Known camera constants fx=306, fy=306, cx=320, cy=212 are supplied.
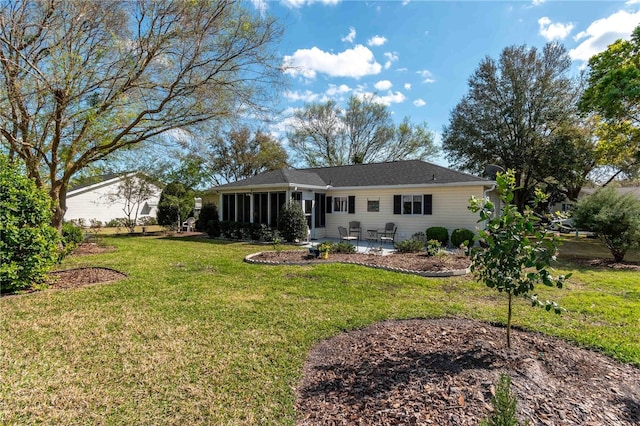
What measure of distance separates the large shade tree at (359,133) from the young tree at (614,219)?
783 inches

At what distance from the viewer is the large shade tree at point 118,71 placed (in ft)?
27.0

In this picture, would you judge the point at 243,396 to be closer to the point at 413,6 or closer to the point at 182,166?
the point at 413,6

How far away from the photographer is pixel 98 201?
23609 mm

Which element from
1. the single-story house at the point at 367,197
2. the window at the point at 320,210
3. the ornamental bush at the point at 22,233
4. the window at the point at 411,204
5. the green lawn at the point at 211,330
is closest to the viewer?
the green lawn at the point at 211,330

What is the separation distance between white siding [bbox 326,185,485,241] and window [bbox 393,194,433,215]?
0.50ft

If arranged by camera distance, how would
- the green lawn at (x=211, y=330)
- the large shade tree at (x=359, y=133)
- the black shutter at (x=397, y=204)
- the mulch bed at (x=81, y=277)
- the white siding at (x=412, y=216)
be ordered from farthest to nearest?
the large shade tree at (x=359, y=133)
the black shutter at (x=397, y=204)
the white siding at (x=412, y=216)
the mulch bed at (x=81, y=277)
the green lawn at (x=211, y=330)

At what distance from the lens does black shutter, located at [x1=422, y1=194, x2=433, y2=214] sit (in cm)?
1380

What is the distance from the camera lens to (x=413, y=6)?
399 inches

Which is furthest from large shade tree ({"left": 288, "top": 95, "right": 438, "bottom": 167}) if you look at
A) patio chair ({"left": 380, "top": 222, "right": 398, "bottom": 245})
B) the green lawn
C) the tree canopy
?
the green lawn

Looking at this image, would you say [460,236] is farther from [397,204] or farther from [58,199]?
[58,199]

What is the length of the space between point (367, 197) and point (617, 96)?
10637mm

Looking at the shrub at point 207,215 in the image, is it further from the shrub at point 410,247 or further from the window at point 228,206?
the shrub at point 410,247

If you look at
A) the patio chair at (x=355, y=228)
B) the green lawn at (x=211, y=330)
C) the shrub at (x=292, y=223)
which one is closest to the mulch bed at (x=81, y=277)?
the green lawn at (x=211, y=330)

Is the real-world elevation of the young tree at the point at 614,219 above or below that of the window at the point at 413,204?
below
